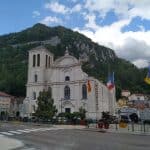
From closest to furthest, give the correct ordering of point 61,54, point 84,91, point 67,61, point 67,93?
point 84,91 < point 67,93 < point 67,61 < point 61,54

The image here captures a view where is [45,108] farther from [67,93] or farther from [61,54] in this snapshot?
[61,54]

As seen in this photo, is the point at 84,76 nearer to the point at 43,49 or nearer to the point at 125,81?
the point at 43,49

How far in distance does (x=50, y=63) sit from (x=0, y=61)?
67.7 m

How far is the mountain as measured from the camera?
130 metres

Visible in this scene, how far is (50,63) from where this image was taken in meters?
85.4

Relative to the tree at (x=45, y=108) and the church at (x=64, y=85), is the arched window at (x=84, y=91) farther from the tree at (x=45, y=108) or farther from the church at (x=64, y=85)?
the tree at (x=45, y=108)

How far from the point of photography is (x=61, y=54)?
15638 cm

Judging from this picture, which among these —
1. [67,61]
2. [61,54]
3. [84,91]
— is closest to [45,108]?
[84,91]

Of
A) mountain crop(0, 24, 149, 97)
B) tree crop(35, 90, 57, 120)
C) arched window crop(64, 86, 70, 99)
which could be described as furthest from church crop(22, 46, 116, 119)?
mountain crop(0, 24, 149, 97)

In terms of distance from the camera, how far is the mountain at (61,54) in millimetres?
129675

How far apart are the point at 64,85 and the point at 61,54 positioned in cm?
7698

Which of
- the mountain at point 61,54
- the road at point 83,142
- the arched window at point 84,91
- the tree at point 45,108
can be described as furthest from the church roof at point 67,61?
the road at point 83,142

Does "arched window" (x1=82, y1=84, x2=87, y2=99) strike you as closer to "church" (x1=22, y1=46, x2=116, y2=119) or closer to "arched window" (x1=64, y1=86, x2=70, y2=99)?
"church" (x1=22, y1=46, x2=116, y2=119)

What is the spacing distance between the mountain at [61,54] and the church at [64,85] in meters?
27.5
